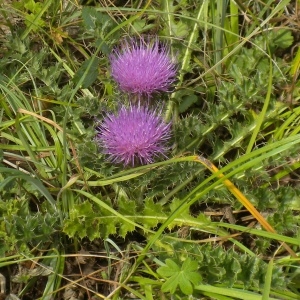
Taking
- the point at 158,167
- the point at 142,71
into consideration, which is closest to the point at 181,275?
the point at 158,167

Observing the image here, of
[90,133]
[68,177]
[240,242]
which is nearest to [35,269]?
[68,177]

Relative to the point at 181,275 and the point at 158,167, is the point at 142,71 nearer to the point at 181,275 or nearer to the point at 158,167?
the point at 158,167

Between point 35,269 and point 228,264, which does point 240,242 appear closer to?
point 228,264

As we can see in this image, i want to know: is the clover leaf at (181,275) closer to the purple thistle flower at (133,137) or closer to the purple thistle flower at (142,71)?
the purple thistle flower at (133,137)

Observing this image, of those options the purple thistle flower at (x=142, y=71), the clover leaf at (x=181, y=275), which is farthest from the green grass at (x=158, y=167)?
the purple thistle flower at (x=142, y=71)

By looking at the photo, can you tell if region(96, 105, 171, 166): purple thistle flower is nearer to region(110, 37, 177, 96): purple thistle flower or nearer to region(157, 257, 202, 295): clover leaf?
region(110, 37, 177, 96): purple thistle flower

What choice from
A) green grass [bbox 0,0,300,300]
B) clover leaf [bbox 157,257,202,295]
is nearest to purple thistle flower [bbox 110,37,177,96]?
green grass [bbox 0,0,300,300]
